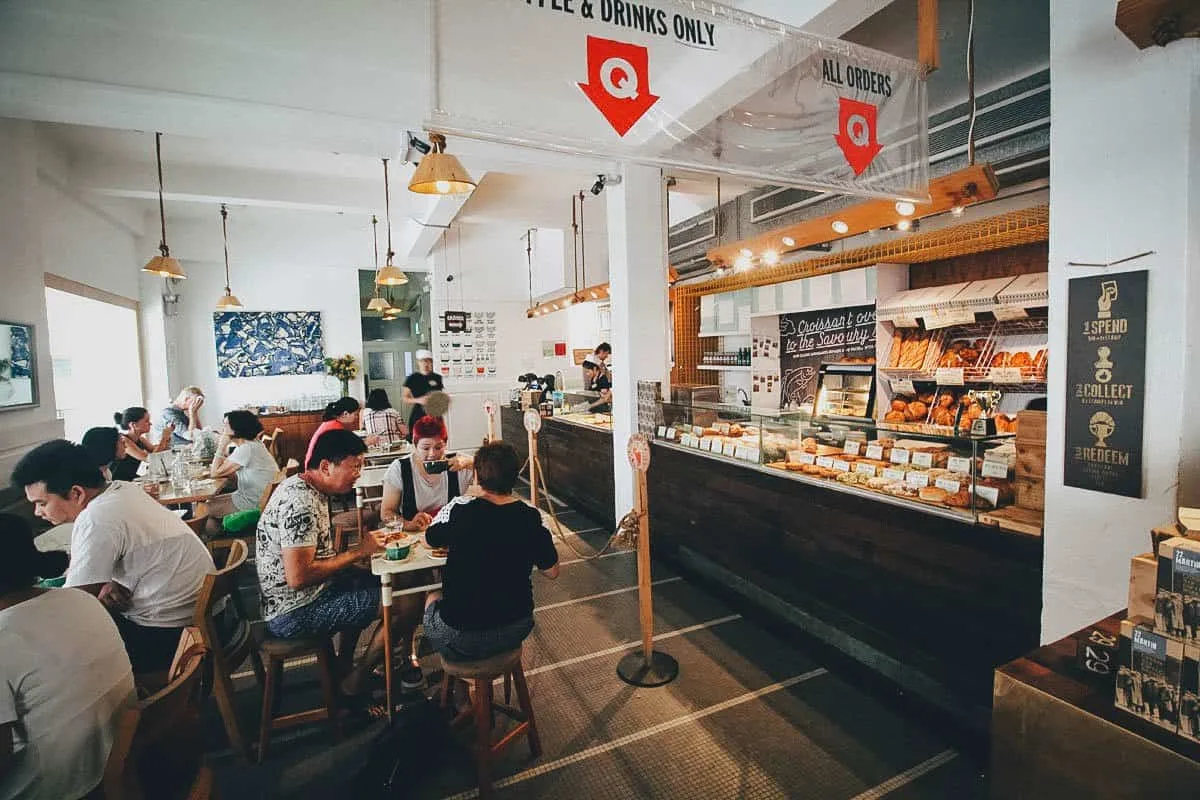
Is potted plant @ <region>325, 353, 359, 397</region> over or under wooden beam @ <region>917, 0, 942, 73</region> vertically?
under

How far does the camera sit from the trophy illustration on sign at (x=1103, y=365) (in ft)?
6.86

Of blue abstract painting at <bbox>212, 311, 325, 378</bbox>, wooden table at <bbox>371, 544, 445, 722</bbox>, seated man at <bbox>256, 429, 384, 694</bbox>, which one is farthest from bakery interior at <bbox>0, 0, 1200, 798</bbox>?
blue abstract painting at <bbox>212, 311, 325, 378</bbox>

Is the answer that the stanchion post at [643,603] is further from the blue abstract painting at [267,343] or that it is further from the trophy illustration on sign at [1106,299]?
the blue abstract painting at [267,343]

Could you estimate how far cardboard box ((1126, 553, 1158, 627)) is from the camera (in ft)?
4.60

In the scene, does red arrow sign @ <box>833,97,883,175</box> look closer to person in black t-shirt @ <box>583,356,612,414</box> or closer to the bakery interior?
the bakery interior

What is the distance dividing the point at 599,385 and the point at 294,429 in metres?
5.83

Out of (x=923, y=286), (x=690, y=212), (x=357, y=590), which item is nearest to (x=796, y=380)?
(x=923, y=286)

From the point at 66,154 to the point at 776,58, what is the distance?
7666 mm

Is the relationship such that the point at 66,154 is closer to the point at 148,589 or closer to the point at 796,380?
the point at 148,589

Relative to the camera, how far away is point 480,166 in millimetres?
5762

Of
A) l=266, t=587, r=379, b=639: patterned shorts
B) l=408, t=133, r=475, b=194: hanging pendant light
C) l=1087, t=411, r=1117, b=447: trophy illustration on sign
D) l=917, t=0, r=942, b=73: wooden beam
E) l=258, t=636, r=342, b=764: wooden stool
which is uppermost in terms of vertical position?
l=917, t=0, r=942, b=73: wooden beam

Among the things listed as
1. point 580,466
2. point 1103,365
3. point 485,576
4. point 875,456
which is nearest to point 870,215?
point 875,456

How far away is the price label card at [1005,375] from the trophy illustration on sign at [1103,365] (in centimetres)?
304

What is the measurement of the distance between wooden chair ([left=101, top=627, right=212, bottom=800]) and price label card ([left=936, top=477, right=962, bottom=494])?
3166 mm
